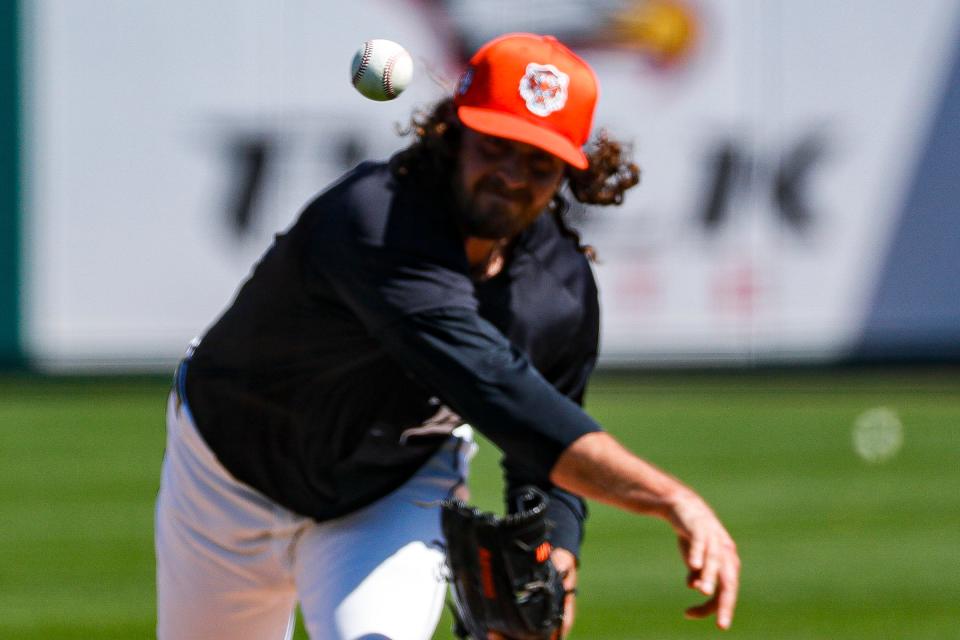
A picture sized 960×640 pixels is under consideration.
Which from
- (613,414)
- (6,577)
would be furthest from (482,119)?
(613,414)

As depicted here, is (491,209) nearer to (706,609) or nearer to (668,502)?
(668,502)

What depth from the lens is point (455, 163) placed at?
3.47 m

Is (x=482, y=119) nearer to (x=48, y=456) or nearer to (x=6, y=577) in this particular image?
(x=6, y=577)

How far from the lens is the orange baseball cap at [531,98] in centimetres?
333

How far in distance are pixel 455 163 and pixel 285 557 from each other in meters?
0.99

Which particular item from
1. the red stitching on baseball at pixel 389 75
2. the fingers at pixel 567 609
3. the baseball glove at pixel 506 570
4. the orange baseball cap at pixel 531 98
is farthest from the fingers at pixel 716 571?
the red stitching on baseball at pixel 389 75

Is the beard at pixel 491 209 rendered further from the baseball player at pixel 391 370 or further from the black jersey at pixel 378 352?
the black jersey at pixel 378 352

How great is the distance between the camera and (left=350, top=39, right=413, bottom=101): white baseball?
321 centimetres

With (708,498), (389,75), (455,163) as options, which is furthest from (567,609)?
(708,498)

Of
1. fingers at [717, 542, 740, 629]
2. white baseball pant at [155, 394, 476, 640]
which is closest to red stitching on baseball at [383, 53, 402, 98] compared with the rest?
white baseball pant at [155, 394, 476, 640]

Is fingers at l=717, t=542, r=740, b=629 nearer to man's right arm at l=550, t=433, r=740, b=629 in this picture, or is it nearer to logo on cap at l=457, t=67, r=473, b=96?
man's right arm at l=550, t=433, r=740, b=629

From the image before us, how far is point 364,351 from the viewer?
344cm

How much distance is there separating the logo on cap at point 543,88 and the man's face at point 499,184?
90 mm

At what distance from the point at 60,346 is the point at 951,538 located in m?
9.16
